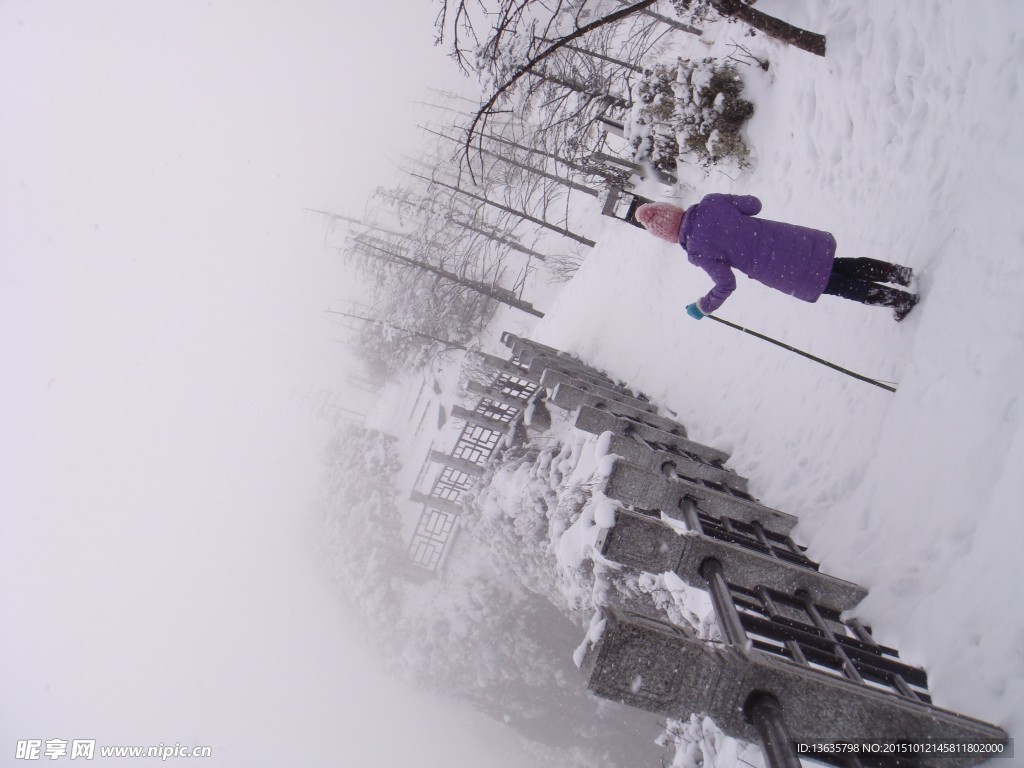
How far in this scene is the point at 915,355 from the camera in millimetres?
4148

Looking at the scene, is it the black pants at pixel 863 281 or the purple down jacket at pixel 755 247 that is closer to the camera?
the purple down jacket at pixel 755 247

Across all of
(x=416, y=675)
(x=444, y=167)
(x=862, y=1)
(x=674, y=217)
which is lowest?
(x=416, y=675)

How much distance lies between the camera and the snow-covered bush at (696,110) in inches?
283

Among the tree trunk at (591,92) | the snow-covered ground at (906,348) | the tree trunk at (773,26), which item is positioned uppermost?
the tree trunk at (591,92)

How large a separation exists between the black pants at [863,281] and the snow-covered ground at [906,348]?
0.27 meters

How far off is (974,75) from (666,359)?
4345 mm

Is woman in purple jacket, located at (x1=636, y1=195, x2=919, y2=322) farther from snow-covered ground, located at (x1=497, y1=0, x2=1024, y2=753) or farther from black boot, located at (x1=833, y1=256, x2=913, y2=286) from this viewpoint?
snow-covered ground, located at (x1=497, y1=0, x2=1024, y2=753)

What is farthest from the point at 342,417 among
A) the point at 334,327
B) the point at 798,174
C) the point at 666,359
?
the point at 798,174

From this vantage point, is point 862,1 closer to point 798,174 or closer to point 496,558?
point 798,174

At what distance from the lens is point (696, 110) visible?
726 cm

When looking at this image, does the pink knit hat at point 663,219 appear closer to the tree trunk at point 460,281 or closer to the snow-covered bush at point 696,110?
the snow-covered bush at point 696,110

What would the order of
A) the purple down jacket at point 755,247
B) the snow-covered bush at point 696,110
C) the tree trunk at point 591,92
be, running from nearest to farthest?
the purple down jacket at point 755,247 → the snow-covered bush at point 696,110 → the tree trunk at point 591,92

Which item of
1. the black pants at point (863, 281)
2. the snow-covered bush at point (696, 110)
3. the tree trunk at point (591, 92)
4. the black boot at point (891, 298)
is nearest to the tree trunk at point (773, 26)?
the snow-covered bush at point (696, 110)

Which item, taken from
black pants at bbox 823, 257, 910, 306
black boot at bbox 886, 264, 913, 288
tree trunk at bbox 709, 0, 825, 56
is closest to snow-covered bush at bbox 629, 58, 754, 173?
tree trunk at bbox 709, 0, 825, 56
